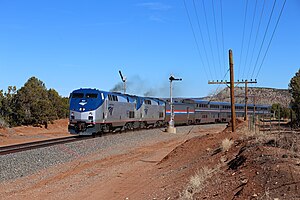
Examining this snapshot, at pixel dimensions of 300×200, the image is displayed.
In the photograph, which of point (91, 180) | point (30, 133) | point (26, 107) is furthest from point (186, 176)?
point (26, 107)

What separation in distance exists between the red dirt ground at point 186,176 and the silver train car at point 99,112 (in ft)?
29.1

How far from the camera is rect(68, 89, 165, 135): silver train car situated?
3105 centimetres

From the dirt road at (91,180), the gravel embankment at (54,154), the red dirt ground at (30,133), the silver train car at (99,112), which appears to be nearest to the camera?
the dirt road at (91,180)

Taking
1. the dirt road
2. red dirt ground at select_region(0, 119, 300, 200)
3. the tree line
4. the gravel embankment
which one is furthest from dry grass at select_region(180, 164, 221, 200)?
the tree line

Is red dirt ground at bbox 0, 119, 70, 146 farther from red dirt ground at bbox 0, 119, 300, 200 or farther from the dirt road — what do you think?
red dirt ground at bbox 0, 119, 300, 200

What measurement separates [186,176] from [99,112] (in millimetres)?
19582

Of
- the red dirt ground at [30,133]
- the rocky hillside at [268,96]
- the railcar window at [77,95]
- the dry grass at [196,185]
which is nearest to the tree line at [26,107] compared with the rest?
the red dirt ground at [30,133]

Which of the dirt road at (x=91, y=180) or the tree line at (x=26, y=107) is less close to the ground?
the tree line at (x=26, y=107)

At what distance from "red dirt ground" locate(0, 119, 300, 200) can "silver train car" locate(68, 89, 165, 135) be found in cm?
888

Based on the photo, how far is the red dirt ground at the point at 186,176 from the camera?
8531 millimetres

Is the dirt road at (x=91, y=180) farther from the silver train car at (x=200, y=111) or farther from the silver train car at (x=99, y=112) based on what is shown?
the silver train car at (x=200, y=111)

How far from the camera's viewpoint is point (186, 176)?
12641 mm

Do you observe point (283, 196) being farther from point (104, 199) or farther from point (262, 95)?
point (262, 95)

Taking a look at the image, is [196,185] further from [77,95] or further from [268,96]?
[268,96]
